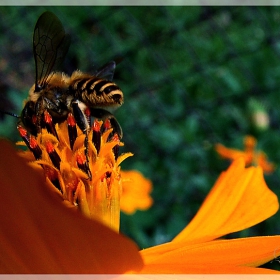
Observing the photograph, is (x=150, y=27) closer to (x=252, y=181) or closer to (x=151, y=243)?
(x=151, y=243)

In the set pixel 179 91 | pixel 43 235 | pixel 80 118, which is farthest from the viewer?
pixel 179 91

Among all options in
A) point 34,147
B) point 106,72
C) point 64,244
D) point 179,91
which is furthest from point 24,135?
point 179,91

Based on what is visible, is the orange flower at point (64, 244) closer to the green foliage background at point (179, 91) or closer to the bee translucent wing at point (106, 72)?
the bee translucent wing at point (106, 72)

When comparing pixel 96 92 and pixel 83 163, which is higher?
pixel 96 92

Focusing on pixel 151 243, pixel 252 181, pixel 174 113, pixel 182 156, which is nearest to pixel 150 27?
pixel 174 113

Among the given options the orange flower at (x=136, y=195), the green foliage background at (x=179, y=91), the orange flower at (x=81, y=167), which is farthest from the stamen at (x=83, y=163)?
the orange flower at (x=136, y=195)

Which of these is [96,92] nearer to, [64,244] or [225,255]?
[225,255]
